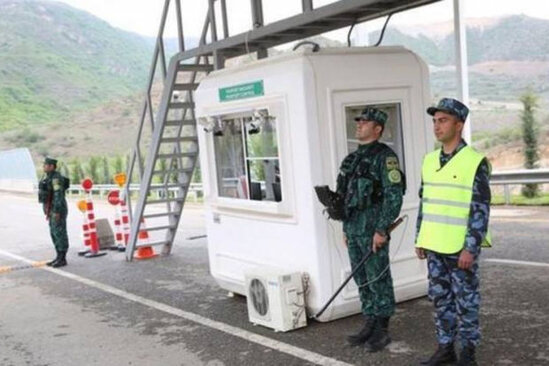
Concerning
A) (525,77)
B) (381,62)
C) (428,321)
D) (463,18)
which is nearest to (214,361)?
(428,321)

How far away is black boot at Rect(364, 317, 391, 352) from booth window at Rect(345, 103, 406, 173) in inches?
63.4

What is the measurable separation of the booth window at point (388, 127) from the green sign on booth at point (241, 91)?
2.97 feet

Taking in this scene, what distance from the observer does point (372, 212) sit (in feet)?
17.3

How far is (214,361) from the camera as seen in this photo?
5.36m

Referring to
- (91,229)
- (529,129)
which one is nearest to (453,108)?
(91,229)

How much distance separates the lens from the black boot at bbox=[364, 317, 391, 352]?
17.1 feet

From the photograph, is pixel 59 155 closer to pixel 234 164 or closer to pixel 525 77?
pixel 525 77

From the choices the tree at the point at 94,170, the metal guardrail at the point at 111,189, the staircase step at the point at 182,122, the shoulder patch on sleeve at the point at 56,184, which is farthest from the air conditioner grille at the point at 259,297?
the tree at the point at 94,170

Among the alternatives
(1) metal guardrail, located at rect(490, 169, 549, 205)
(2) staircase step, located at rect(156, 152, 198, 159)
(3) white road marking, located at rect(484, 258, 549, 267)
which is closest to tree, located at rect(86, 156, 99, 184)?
(1) metal guardrail, located at rect(490, 169, 549, 205)

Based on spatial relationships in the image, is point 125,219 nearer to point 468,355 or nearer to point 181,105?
point 181,105

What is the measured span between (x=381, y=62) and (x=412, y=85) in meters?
0.41

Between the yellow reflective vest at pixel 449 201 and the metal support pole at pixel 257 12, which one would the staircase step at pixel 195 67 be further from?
the yellow reflective vest at pixel 449 201

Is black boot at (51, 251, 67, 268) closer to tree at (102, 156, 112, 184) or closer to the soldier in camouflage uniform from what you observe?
the soldier in camouflage uniform

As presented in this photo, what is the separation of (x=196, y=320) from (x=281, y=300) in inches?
49.1
